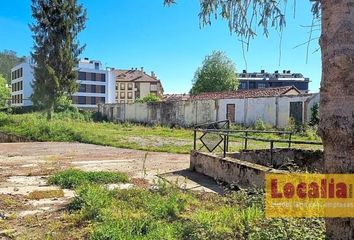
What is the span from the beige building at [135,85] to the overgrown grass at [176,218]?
243 feet

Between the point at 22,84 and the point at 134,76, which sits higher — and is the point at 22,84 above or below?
below

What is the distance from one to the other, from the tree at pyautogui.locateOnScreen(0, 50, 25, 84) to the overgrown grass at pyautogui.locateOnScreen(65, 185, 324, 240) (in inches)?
4059

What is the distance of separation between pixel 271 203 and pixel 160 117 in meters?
31.4

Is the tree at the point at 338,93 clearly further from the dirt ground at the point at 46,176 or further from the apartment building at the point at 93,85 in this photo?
the apartment building at the point at 93,85

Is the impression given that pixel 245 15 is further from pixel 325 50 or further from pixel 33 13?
pixel 33 13

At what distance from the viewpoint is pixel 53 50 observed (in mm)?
31812

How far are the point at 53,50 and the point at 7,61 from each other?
7960cm

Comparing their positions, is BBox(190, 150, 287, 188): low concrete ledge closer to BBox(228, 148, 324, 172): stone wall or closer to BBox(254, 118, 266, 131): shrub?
BBox(228, 148, 324, 172): stone wall

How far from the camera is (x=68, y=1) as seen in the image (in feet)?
104

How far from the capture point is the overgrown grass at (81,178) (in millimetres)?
7066

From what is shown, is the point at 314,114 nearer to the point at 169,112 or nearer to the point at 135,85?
the point at 169,112

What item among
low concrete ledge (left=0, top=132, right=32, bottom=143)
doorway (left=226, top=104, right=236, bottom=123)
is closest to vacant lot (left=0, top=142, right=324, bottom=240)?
low concrete ledge (left=0, top=132, right=32, bottom=143)

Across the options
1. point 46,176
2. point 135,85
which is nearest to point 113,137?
point 46,176

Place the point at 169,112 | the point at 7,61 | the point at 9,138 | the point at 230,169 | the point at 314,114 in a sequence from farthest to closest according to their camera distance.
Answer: the point at 7,61
the point at 169,112
the point at 314,114
the point at 9,138
the point at 230,169
